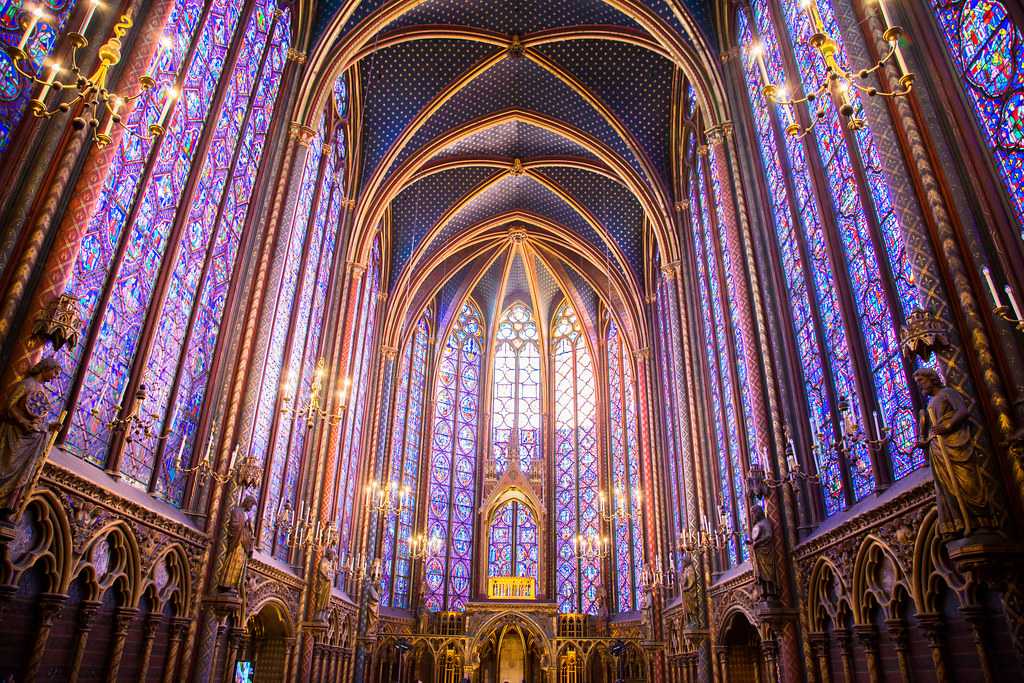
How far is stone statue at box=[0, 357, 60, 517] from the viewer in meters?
6.73

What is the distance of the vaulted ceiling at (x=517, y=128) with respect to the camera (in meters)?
19.6

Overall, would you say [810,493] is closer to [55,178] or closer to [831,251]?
[831,251]

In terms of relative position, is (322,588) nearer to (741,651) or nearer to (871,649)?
(741,651)

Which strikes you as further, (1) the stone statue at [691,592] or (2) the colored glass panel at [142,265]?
(1) the stone statue at [691,592]

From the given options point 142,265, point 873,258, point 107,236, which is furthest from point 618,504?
point 107,236

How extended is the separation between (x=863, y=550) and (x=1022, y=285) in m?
4.28

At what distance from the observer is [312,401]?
12453 millimetres

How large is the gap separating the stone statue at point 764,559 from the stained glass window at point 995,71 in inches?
262

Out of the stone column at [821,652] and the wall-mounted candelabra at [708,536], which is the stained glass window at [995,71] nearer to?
the stone column at [821,652]

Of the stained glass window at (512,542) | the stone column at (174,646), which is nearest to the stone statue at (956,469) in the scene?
the stone column at (174,646)

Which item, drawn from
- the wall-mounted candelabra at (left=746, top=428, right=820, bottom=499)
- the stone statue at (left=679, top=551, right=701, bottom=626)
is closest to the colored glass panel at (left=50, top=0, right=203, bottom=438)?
the wall-mounted candelabra at (left=746, top=428, right=820, bottom=499)

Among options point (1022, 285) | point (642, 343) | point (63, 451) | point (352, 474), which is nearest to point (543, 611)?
point (352, 474)

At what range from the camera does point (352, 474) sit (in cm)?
2392

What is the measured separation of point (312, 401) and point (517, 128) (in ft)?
52.1
